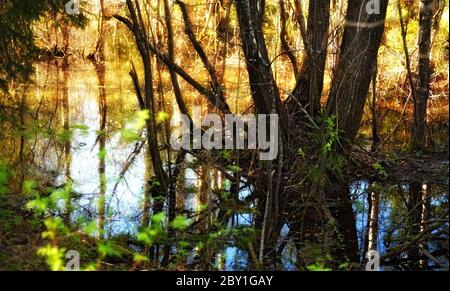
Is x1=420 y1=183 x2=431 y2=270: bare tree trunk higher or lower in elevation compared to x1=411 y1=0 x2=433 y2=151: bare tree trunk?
lower

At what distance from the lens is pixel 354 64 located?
8125 mm

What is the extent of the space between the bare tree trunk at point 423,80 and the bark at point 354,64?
1.20 m

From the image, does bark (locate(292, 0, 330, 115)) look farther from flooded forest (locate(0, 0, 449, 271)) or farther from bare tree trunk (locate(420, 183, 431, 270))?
bare tree trunk (locate(420, 183, 431, 270))

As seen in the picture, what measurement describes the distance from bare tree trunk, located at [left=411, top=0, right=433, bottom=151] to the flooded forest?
0.07ft

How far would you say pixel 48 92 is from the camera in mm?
15359

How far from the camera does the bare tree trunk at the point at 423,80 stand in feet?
29.5

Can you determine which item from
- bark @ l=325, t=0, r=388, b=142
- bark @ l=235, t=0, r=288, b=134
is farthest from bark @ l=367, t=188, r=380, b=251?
bark @ l=235, t=0, r=288, b=134

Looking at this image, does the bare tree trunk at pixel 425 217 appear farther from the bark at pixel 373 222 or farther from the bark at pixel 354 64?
the bark at pixel 354 64

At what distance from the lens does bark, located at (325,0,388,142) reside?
8.04m

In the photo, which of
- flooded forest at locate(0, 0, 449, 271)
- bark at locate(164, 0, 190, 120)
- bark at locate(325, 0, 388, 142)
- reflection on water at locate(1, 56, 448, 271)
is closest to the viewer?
flooded forest at locate(0, 0, 449, 271)

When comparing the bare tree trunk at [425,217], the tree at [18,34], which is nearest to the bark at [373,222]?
the bare tree trunk at [425,217]

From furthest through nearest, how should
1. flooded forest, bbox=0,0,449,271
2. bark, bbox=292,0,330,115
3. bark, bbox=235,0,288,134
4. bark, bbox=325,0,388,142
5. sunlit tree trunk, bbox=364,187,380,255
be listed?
bark, bbox=292,0,330,115
bark, bbox=325,0,388,142
bark, bbox=235,0,288,134
sunlit tree trunk, bbox=364,187,380,255
flooded forest, bbox=0,0,449,271

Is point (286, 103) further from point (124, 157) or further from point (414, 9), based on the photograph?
point (414, 9)
